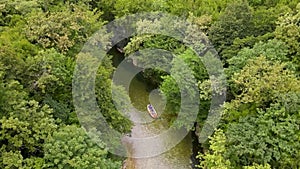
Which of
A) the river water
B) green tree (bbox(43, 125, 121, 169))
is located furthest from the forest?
the river water

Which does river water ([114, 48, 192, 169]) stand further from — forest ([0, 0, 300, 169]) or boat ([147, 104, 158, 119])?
forest ([0, 0, 300, 169])

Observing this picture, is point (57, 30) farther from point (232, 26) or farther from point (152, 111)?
point (232, 26)

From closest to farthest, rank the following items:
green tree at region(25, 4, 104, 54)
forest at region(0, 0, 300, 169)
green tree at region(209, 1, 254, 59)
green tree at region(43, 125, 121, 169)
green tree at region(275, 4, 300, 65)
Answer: green tree at region(43, 125, 121, 169) < forest at region(0, 0, 300, 169) < green tree at region(25, 4, 104, 54) < green tree at region(275, 4, 300, 65) < green tree at region(209, 1, 254, 59)

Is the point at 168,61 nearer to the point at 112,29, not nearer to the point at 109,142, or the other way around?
the point at 112,29

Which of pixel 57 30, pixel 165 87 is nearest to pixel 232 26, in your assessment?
pixel 165 87

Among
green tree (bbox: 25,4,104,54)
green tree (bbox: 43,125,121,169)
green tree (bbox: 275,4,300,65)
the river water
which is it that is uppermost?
green tree (bbox: 25,4,104,54)

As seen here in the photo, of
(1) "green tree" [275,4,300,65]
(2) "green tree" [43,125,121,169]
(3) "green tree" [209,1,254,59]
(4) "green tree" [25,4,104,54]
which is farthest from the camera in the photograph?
(3) "green tree" [209,1,254,59]

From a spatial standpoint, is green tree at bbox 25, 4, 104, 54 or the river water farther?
the river water

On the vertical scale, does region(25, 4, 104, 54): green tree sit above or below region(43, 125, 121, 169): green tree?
above
